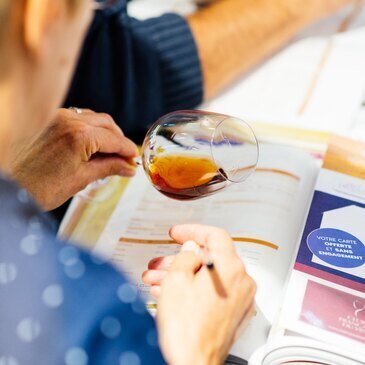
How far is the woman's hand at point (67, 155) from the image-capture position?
69 cm

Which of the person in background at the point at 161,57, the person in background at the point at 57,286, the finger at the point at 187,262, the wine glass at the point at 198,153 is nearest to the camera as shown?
the person in background at the point at 57,286

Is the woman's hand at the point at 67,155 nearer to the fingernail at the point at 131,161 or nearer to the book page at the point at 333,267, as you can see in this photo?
the fingernail at the point at 131,161

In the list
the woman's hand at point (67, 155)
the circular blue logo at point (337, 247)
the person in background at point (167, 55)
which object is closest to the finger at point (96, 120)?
the woman's hand at point (67, 155)

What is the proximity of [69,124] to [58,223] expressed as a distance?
5.3 inches

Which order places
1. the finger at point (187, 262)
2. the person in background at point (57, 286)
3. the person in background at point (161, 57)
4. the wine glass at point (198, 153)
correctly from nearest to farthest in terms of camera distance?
the person in background at point (57, 286)
the finger at point (187, 262)
the wine glass at point (198, 153)
the person in background at point (161, 57)

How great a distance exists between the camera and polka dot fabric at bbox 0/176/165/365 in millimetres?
401

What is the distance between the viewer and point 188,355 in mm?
487

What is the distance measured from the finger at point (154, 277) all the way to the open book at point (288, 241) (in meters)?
0.05

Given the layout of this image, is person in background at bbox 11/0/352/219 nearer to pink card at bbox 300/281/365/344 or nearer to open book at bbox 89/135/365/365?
open book at bbox 89/135/365/365

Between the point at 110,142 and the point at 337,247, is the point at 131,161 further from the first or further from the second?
the point at 337,247

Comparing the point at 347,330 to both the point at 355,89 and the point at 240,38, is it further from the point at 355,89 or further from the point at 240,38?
the point at 240,38

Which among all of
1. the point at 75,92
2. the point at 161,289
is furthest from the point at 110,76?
the point at 161,289

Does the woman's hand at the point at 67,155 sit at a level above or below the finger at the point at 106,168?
above

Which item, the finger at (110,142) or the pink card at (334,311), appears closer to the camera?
the pink card at (334,311)
